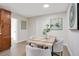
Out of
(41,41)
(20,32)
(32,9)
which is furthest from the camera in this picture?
(41,41)

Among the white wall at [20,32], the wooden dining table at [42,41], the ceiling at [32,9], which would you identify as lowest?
the wooden dining table at [42,41]

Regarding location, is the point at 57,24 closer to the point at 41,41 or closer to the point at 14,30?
the point at 41,41

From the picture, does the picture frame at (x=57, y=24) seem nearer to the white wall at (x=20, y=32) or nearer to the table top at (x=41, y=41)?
the table top at (x=41, y=41)

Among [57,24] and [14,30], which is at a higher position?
[57,24]

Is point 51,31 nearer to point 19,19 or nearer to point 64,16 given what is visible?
point 64,16

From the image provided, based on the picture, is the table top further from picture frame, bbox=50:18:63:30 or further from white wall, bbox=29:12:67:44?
picture frame, bbox=50:18:63:30

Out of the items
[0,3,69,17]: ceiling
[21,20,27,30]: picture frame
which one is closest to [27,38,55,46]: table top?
[21,20,27,30]: picture frame

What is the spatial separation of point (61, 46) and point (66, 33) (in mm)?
443

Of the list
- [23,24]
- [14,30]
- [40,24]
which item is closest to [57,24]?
[40,24]

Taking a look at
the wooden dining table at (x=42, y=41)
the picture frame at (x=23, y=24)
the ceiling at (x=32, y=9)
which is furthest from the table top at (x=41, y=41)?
the ceiling at (x=32, y=9)

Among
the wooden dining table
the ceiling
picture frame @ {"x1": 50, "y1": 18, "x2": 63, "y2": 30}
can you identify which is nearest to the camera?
the ceiling

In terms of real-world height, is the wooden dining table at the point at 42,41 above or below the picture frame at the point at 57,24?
below

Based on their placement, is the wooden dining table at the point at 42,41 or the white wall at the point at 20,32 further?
the wooden dining table at the point at 42,41

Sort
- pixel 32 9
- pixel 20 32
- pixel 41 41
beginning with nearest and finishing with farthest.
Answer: pixel 32 9, pixel 20 32, pixel 41 41
